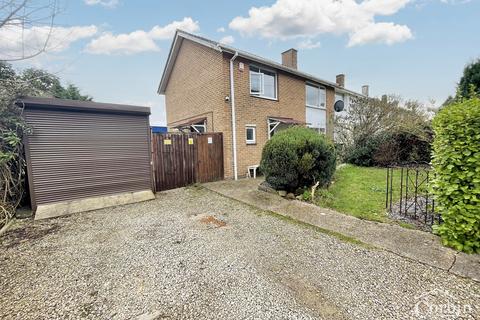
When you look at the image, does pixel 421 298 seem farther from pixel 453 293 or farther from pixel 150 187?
pixel 150 187

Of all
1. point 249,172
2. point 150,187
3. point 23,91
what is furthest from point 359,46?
point 23,91

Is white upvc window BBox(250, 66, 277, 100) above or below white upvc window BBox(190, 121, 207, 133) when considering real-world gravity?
above

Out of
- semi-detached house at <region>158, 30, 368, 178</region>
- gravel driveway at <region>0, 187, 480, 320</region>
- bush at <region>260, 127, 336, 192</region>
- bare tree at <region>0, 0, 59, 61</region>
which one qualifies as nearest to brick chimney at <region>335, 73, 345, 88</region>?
semi-detached house at <region>158, 30, 368, 178</region>

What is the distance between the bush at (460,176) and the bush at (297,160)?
2951 millimetres

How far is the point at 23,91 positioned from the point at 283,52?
543 inches

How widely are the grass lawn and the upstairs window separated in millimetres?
6973

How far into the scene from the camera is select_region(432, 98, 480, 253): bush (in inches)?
114

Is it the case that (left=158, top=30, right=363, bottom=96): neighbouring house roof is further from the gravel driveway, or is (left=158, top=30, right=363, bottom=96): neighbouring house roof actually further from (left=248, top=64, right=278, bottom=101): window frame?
the gravel driveway

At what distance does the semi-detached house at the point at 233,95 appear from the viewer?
30.0 feet

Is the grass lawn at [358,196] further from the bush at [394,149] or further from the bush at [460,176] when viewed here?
the bush at [394,149]

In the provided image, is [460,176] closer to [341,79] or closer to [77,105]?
[77,105]

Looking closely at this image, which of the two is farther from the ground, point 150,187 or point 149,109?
point 149,109

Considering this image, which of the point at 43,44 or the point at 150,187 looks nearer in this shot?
the point at 43,44

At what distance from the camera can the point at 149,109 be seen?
6.50 m
